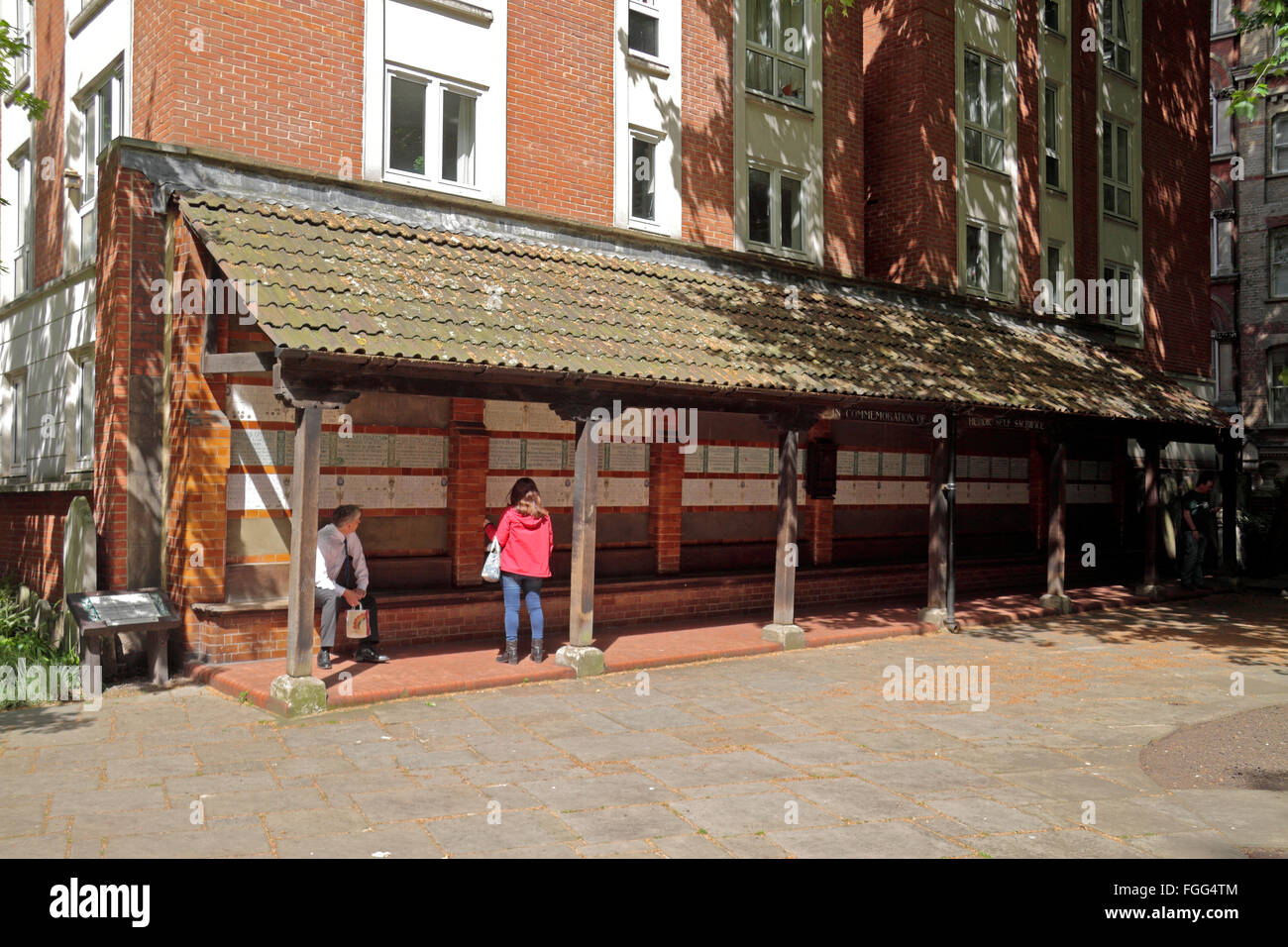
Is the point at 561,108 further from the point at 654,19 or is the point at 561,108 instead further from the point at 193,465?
the point at 193,465

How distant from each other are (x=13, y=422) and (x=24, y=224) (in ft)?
9.77

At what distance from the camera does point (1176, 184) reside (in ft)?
76.3

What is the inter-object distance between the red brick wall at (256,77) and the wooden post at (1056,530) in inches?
423

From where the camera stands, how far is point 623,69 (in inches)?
540

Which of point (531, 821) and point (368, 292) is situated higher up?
point (368, 292)

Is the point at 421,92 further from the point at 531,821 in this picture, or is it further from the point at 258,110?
the point at 531,821

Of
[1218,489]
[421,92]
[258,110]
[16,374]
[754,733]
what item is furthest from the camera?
[1218,489]

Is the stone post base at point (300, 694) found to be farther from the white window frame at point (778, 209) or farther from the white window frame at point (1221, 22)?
the white window frame at point (1221, 22)

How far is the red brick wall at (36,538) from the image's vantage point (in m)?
12.4

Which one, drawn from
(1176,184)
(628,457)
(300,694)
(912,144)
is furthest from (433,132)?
(1176,184)

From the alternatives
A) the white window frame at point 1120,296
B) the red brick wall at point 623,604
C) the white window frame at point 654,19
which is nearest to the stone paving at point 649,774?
the red brick wall at point 623,604

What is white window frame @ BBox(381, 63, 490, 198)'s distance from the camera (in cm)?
1171
